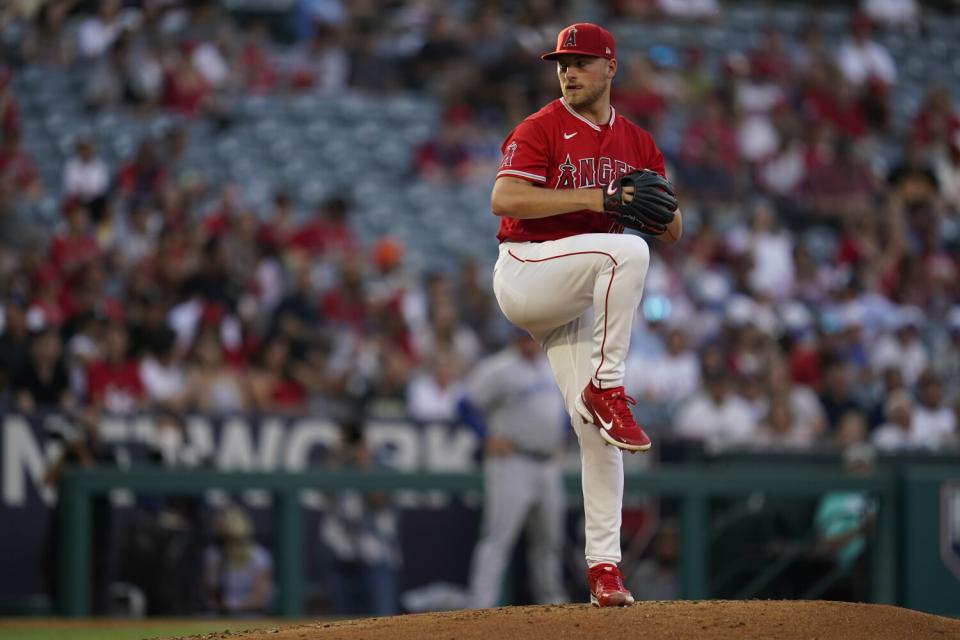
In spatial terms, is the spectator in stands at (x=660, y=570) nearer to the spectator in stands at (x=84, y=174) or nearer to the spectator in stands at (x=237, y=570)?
the spectator in stands at (x=237, y=570)

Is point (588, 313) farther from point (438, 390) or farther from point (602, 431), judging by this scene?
point (438, 390)

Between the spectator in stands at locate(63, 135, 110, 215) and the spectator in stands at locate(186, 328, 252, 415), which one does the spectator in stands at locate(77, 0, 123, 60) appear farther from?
the spectator in stands at locate(186, 328, 252, 415)

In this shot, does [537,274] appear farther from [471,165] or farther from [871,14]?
[871,14]

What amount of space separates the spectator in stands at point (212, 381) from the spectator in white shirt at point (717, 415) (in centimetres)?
322

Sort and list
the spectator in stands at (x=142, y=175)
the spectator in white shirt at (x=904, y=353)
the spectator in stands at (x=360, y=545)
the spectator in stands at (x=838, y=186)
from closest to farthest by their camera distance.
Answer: the spectator in stands at (x=360, y=545)
the spectator in stands at (x=142, y=175)
the spectator in white shirt at (x=904, y=353)
the spectator in stands at (x=838, y=186)

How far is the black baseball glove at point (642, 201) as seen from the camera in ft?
16.6

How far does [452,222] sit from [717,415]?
3901mm

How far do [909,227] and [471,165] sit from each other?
4.64m

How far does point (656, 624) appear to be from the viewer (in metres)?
4.97

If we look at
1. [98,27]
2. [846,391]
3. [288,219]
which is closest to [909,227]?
[846,391]

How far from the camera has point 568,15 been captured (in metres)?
17.4

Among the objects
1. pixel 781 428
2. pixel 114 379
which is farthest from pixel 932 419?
pixel 114 379

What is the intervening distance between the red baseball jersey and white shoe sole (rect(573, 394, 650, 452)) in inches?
22.5

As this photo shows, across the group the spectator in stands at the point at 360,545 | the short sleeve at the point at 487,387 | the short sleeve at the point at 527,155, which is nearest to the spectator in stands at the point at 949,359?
the short sleeve at the point at 487,387
